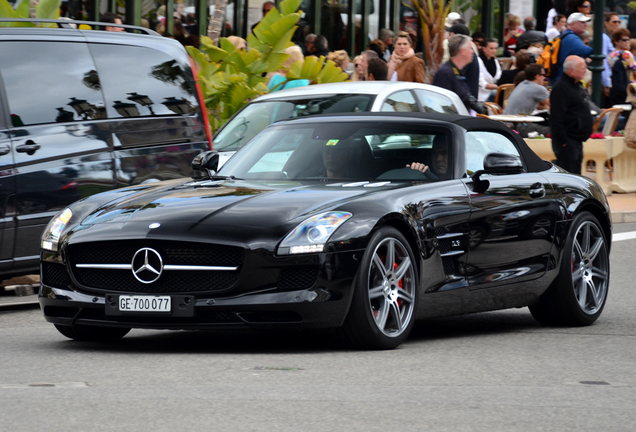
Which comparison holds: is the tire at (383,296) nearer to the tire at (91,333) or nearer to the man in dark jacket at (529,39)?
the tire at (91,333)

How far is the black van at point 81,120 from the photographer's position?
8.86m

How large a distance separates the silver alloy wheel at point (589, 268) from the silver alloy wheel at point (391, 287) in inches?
72.3

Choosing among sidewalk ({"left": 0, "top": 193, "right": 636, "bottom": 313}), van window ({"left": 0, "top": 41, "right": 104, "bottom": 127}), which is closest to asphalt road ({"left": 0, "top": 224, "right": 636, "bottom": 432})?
sidewalk ({"left": 0, "top": 193, "right": 636, "bottom": 313})

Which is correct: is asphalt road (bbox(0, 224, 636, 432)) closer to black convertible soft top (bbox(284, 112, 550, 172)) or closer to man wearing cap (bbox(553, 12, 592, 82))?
black convertible soft top (bbox(284, 112, 550, 172))

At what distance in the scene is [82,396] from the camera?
5293 millimetres

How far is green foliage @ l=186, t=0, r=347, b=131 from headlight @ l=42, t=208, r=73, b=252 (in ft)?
30.1

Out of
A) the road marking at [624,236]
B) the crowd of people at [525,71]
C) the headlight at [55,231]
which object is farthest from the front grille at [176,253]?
the crowd of people at [525,71]

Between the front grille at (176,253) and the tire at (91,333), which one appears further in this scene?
the tire at (91,333)

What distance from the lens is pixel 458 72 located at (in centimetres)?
1642

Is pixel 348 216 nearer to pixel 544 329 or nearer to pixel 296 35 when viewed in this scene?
pixel 544 329

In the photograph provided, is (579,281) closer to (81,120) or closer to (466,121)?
(466,121)

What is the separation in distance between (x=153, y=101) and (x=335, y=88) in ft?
12.6

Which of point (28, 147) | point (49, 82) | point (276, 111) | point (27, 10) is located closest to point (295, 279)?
point (28, 147)

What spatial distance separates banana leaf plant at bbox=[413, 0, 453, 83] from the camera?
23.5m
